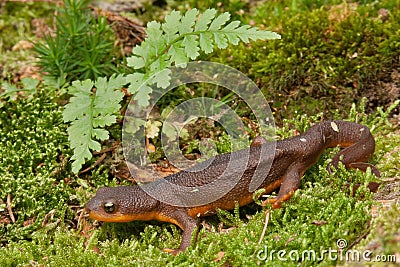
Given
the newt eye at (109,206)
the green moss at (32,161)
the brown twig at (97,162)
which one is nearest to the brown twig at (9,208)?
the green moss at (32,161)

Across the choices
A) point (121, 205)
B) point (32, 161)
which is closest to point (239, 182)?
point (121, 205)

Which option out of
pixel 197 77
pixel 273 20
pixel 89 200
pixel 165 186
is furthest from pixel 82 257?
pixel 273 20

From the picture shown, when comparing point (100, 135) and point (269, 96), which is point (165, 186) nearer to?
point (100, 135)

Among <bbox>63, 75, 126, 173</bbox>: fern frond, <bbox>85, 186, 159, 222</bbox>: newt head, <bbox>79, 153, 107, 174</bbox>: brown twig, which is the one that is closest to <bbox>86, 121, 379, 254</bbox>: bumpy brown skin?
<bbox>85, 186, 159, 222</bbox>: newt head

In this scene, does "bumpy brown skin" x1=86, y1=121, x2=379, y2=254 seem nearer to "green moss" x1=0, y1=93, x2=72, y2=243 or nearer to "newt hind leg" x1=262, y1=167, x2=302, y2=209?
"newt hind leg" x1=262, y1=167, x2=302, y2=209

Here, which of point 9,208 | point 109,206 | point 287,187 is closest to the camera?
point 109,206

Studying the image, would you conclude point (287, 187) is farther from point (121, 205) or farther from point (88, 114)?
point (88, 114)

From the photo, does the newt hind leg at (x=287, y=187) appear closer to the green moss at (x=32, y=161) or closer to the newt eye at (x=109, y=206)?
the newt eye at (x=109, y=206)
